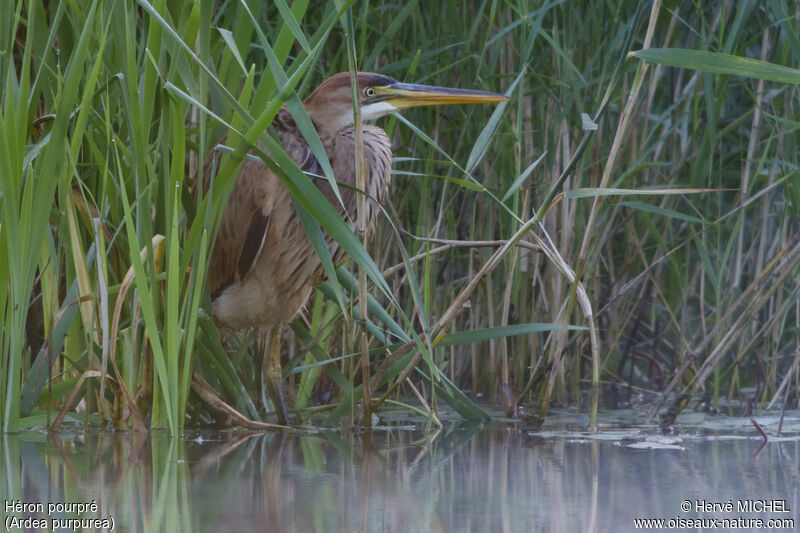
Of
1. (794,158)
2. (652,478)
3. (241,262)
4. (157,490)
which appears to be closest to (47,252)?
(241,262)

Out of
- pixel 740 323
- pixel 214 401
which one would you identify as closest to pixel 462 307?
pixel 214 401

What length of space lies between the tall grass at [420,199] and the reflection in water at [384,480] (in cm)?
19

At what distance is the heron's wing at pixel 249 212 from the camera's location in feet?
10.6

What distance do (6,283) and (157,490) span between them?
81cm

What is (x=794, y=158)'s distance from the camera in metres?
3.18

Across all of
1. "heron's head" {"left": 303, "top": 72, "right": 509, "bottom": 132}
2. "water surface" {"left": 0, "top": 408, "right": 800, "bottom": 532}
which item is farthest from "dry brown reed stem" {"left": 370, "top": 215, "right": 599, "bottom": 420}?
"heron's head" {"left": 303, "top": 72, "right": 509, "bottom": 132}

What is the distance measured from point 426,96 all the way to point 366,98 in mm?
213

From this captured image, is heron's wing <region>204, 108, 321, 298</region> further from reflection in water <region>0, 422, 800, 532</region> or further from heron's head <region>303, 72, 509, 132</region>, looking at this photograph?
reflection in water <region>0, 422, 800, 532</region>

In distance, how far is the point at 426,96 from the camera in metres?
3.25

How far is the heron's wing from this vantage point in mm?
3227

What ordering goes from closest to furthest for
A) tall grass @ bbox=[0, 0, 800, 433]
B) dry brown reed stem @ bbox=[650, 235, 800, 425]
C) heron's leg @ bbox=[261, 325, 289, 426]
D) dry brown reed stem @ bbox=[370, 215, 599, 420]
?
tall grass @ bbox=[0, 0, 800, 433] < dry brown reed stem @ bbox=[370, 215, 599, 420] < dry brown reed stem @ bbox=[650, 235, 800, 425] < heron's leg @ bbox=[261, 325, 289, 426]

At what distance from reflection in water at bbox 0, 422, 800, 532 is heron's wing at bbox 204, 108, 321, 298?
0.80m

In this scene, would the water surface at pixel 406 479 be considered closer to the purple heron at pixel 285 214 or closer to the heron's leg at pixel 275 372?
the heron's leg at pixel 275 372

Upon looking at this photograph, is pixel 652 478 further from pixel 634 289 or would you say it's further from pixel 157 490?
pixel 634 289
